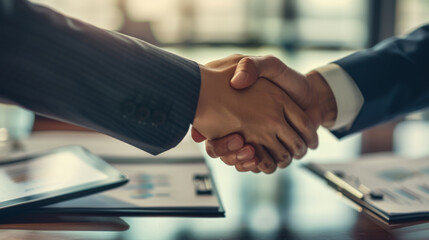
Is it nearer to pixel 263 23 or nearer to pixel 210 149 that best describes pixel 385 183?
pixel 210 149

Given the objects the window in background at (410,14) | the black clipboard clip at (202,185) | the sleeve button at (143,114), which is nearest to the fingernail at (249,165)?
the black clipboard clip at (202,185)

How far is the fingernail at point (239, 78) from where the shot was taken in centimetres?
80

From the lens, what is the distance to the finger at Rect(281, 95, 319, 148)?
880mm

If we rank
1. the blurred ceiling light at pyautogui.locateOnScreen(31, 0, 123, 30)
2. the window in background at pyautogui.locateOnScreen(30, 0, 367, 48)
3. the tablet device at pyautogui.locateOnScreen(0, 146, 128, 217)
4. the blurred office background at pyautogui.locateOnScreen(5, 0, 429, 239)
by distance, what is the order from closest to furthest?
the tablet device at pyautogui.locateOnScreen(0, 146, 128, 217) → the blurred office background at pyautogui.locateOnScreen(5, 0, 429, 239) → the window in background at pyautogui.locateOnScreen(30, 0, 367, 48) → the blurred ceiling light at pyautogui.locateOnScreen(31, 0, 123, 30)

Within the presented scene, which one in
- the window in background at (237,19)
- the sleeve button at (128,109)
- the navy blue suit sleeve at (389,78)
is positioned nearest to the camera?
the sleeve button at (128,109)

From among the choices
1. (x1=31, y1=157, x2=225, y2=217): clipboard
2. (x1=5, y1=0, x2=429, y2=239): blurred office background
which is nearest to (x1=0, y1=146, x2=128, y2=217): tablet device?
(x1=31, y1=157, x2=225, y2=217): clipboard

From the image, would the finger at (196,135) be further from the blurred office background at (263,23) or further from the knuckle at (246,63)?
the blurred office background at (263,23)

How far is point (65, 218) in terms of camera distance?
0.55 metres

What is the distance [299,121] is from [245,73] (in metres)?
0.17

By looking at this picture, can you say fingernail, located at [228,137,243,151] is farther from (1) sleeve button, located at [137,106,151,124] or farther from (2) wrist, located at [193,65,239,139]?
(1) sleeve button, located at [137,106,151,124]

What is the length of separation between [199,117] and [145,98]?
120 mm

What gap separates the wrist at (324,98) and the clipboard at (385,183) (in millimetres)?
123

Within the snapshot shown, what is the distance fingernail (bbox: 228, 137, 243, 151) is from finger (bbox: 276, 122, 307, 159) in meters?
0.09

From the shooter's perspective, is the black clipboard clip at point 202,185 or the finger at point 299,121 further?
the finger at point 299,121
